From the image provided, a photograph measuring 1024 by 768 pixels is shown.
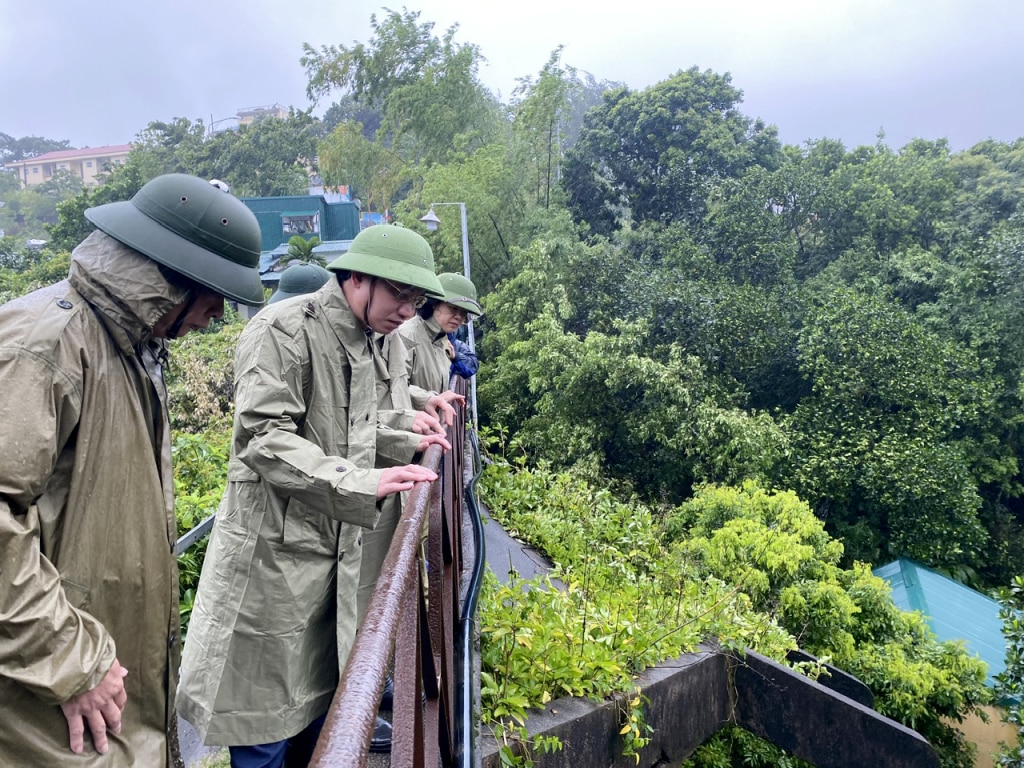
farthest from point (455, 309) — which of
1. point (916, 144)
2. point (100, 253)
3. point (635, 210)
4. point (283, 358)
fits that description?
point (916, 144)

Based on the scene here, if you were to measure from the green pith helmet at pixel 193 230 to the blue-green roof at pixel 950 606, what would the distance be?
42.3 ft

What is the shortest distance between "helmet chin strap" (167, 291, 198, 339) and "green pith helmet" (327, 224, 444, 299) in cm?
52

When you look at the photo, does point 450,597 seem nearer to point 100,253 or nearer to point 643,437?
point 100,253

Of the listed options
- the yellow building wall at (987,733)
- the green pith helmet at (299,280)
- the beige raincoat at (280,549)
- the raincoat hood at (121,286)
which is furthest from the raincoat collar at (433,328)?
the yellow building wall at (987,733)

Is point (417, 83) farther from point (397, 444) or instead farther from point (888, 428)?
point (397, 444)

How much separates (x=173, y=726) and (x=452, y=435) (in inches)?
62.1

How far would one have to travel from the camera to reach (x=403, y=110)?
83.5 feet

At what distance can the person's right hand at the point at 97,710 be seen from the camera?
115cm

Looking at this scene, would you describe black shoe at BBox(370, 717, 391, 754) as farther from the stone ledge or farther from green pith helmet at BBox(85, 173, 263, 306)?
green pith helmet at BBox(85, 173, 263, 306)

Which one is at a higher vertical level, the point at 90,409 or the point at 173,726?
the point at 90,409

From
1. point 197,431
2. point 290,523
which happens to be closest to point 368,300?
point 290,523

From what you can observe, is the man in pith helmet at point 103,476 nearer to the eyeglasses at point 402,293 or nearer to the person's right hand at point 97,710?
the person's right hand at point 97,710

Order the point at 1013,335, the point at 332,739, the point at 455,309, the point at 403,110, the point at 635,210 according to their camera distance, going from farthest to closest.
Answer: the point at 403,110
the point at 635,210
the point at 1013,335
the point at 455,309
the point at 332,739

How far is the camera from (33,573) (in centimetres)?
107
